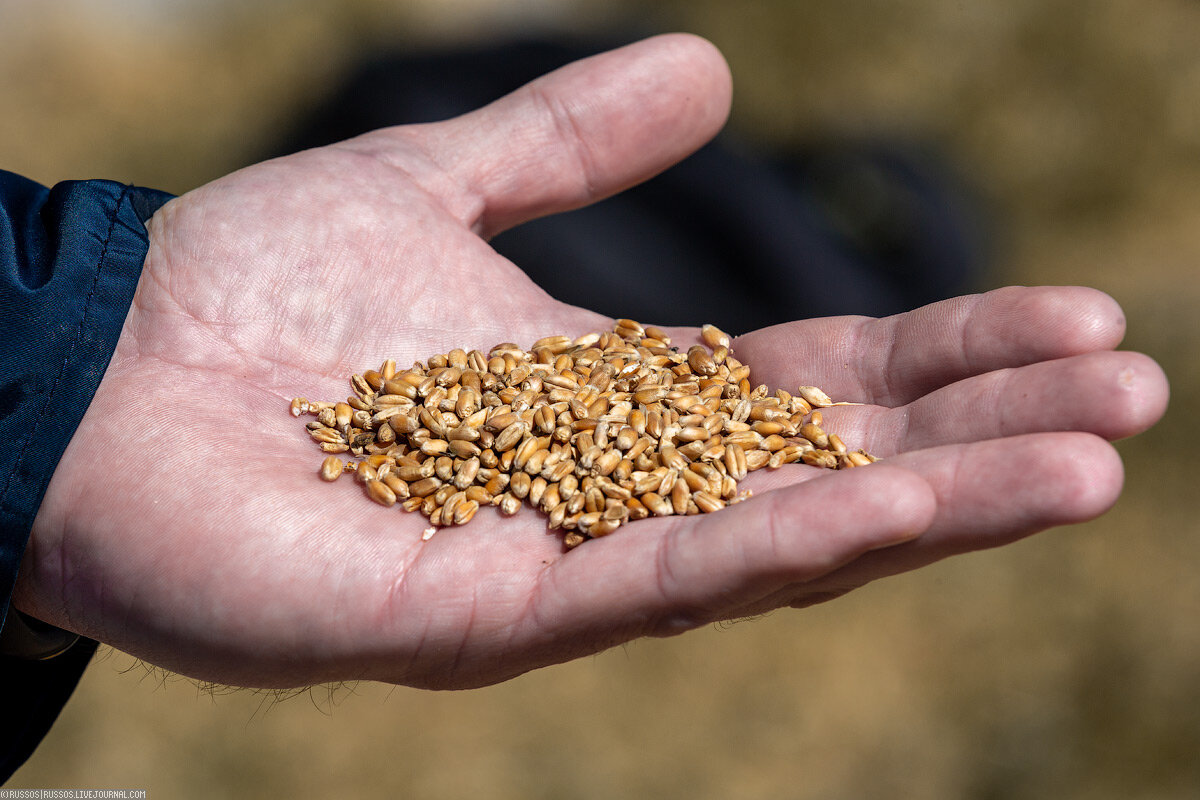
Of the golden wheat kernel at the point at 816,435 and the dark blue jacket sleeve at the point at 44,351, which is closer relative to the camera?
the dark blue jacket sleeve at the point at 44,351

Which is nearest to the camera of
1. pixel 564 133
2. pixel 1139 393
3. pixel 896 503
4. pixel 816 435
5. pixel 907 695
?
pixel 896 503

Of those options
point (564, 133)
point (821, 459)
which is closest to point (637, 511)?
point (821, 459)

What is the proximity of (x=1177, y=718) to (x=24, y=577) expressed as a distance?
399 cm

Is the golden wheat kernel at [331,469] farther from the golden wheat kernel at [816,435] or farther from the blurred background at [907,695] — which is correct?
the blurred background at [907,695]

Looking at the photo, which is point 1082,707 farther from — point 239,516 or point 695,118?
point 239,516

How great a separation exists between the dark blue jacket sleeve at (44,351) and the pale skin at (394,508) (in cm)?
9

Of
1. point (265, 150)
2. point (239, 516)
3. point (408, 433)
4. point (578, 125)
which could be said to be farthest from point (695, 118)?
point (265, 150)

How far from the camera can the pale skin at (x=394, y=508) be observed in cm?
174

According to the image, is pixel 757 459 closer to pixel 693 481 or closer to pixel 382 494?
pixel 693 481

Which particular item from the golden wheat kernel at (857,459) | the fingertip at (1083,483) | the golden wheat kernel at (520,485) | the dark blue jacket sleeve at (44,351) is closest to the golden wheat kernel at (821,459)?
the golden wheat kernel at (857,459)

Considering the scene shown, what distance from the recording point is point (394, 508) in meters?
2.13

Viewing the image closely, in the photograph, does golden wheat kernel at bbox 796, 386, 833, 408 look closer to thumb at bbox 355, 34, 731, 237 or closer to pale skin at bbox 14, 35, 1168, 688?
pale skin at bbox 14, 35, 1168, 688

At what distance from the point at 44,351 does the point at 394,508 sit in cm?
82

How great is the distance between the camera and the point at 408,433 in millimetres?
2354
